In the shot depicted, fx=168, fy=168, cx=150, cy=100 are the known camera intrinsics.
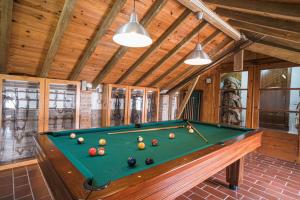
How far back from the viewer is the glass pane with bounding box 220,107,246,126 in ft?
17.6

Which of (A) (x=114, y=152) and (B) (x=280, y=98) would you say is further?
(B) (x=280, y=98)

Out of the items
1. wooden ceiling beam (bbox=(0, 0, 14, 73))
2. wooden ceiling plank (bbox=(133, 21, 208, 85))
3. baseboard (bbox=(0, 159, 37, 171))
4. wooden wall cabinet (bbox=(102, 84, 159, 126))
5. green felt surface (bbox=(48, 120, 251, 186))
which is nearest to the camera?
green felt surface (bbox=(48, 120, 251, 186))

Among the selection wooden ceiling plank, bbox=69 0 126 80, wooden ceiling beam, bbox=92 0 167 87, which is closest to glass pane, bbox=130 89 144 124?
wooden ceiling beam, bbox=92 0 167 87

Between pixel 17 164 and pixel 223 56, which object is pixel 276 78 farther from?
pixel 17 164

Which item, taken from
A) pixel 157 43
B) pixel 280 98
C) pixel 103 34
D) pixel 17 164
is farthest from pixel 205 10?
pixel 17 164

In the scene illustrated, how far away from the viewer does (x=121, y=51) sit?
3.51m

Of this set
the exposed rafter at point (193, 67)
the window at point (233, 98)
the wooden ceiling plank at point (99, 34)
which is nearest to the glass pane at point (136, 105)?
the exposed rafter at point (193, 67)

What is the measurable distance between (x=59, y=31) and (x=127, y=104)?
282 cm

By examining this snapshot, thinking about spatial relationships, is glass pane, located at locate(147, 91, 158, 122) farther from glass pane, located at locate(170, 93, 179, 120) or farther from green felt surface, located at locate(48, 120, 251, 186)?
green felt surface, located at locate(48, 120, 251, 186)

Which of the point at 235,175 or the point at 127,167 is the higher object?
the point at 127,167

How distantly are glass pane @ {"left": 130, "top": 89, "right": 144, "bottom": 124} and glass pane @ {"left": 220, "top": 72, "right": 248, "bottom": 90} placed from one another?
274 centimetres

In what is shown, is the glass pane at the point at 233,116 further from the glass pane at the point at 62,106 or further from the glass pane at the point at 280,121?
the glass pane at the point at 62,106

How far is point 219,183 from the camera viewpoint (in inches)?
112

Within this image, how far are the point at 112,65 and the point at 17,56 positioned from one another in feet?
5.65
